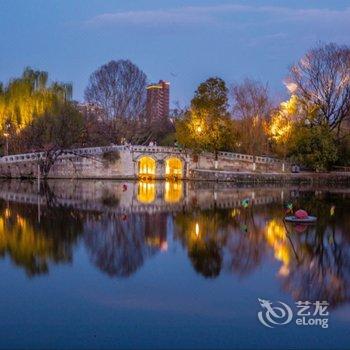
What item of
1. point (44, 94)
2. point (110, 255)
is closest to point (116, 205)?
point (110, 255)

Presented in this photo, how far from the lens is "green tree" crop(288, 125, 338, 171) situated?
153 ft

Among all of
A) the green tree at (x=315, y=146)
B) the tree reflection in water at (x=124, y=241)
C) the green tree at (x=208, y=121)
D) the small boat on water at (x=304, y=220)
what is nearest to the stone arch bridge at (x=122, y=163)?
the green tree at (x=208, y=121)

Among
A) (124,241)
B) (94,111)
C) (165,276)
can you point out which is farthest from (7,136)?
(165,276)

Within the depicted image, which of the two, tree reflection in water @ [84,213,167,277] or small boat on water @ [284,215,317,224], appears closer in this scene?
tree reflection in water @ [84,213,167,277]

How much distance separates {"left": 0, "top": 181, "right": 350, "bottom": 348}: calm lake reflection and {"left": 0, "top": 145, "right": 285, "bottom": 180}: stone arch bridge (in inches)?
963

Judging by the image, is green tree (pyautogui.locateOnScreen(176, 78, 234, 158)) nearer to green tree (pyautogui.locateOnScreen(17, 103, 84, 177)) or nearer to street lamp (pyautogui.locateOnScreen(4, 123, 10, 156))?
green tree (pyautogui.locateOnScreen(17, 103, 84, 177))

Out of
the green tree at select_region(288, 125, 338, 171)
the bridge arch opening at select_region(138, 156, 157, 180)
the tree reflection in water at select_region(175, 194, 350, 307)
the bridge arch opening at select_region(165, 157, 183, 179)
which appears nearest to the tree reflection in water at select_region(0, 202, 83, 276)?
the tree reflection in water at select_region(175, 194, 350, 307)

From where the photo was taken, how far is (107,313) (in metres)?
10.5

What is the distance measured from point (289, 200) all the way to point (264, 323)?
72.2 ft

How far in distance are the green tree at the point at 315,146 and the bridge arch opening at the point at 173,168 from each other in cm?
995

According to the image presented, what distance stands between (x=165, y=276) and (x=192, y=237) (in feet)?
17.2

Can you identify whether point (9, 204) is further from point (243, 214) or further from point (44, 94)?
point (44, 94)

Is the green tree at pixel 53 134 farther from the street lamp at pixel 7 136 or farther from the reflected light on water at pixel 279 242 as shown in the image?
the reflected light on water at pixel 279 242

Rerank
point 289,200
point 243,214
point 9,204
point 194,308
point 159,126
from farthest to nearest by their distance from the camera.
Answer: point 159,126, point 289,200, point 9,204, point 243,214, point 194,308
